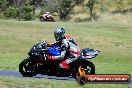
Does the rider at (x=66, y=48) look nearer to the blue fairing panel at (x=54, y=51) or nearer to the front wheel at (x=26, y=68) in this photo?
the blue fairing panel at (x=54, y=51)

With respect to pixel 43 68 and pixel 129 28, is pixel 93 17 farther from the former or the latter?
pixel 43 68

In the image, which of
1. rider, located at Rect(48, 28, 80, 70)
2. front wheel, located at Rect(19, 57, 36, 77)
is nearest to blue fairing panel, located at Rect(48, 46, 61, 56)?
rider, located at Rect(48, 28, 80, 70)

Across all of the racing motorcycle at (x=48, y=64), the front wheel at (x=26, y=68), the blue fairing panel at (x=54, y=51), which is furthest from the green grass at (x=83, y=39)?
the blue fairing panel at (x=54, y=51)

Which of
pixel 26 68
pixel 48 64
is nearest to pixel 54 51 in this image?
pixel 48 64

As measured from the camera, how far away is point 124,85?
41.2 feet

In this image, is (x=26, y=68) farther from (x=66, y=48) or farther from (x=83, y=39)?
(x=83, y=39)

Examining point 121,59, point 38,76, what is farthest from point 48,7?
point 38,76

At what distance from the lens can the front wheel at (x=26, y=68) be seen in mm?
14898

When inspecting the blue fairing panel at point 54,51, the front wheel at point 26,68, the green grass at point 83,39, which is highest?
the blue fairing panel at point 54,51

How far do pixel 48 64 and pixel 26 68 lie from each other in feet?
2.63

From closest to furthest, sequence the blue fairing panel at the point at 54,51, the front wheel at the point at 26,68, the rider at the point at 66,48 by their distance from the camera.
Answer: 1. the rider at the point at 66,48
2. the blue fairing panel at the point at 54,51
3. the front wheel at the point at 26,68

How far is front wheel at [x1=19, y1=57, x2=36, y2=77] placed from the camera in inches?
587

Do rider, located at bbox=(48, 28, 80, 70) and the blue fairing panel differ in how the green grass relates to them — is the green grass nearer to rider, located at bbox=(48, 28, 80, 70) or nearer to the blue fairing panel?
the blue fairing panel

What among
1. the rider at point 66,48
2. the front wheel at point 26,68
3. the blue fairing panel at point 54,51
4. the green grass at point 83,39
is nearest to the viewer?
the rider at point 66,48
